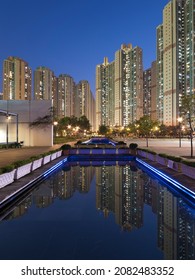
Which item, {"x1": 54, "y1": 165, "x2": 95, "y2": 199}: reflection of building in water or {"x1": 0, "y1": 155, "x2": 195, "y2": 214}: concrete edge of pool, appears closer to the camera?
{"x1": 0, "y1": 155, "x2": 195, "y2": 214}: concrete edge of pool

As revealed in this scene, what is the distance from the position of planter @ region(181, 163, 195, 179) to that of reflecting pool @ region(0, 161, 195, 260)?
1.51 m

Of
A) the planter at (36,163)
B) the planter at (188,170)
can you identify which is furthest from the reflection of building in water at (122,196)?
the planter at (36,163)

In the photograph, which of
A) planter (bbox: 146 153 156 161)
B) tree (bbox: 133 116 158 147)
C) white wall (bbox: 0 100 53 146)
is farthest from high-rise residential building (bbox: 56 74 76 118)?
planter (bbox: 146 153 156 161)

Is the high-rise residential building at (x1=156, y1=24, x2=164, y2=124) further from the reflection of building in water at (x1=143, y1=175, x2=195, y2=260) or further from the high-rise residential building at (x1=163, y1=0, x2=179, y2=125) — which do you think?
the reflection of building in water at (x1=143, y1=175, x2=195, y2=260)

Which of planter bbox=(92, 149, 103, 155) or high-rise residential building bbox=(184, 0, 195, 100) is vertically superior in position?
high-rise residential building bbox=(184, 0, 195, 100)

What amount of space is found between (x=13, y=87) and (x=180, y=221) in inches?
5422

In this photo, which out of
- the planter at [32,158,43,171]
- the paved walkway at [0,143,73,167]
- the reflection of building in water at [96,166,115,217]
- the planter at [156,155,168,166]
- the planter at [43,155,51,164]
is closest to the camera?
the reflection of building in water at [96,166,115,217]

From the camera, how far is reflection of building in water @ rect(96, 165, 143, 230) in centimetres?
964

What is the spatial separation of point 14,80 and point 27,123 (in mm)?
101364

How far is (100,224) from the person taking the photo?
8805mm

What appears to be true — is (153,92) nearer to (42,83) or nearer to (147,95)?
(147,95)

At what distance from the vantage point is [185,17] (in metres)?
137

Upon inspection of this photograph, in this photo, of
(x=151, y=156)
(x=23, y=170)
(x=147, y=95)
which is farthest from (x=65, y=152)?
(x=147, y=95)

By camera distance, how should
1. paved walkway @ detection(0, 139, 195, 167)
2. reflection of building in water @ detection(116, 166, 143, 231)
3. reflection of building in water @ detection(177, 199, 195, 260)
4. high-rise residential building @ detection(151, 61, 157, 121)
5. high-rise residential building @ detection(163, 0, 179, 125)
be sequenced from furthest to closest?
high-rise residential building @ detection(151, 61, 157, 121), high-rise residential building @ detection(163, 0, 179, 125), paved walkway @ detection(0, 139, 195, 167), reflection of building in water @ detection(116, 166, 143, 231), reflection of building in water @ detection(177, 199, 195, 260)
